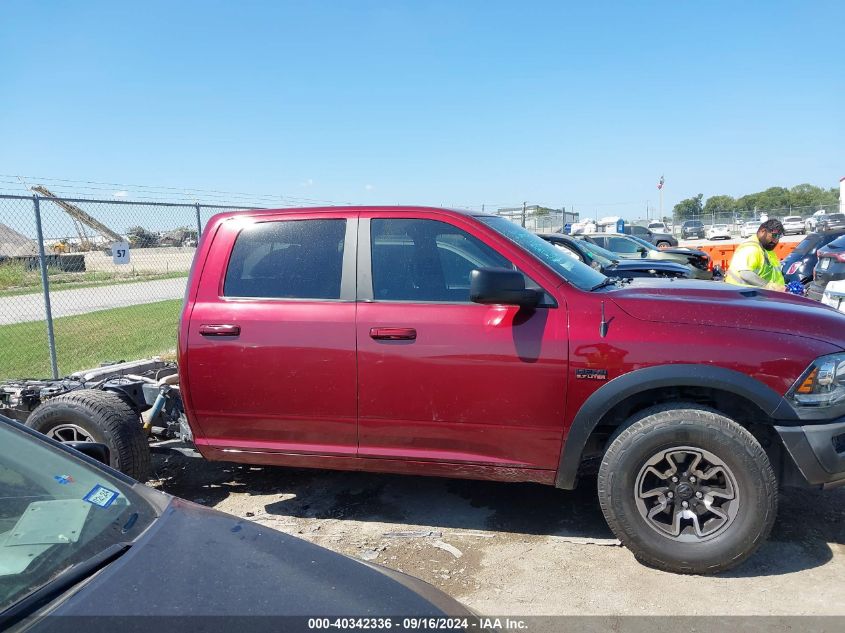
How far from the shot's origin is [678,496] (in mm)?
3273

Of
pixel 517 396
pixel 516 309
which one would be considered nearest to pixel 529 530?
pixel 517 396

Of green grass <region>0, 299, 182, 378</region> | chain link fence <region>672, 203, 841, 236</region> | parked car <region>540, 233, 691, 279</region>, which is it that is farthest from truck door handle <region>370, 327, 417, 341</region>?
chain link fence <region>672, 203, 841, 236</region>

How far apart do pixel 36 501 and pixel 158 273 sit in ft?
46.2

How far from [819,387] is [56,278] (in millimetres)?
14529

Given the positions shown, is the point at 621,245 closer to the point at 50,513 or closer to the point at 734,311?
the point at 734,311

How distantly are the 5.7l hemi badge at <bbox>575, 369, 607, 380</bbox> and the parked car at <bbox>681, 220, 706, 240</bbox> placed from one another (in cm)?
5018

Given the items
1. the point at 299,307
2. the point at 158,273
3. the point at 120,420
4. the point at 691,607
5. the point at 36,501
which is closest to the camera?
the point at 36,501

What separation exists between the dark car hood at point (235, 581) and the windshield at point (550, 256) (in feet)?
7.32

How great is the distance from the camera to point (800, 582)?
126 inches

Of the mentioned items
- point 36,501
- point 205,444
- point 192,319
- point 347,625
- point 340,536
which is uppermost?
point 192,319

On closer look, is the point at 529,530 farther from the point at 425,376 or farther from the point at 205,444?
the point at 205,444

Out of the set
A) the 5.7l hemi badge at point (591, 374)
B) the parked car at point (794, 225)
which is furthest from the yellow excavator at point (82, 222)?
the parked car at point (794, 225)

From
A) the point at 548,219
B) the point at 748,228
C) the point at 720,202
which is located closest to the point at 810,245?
the point at 548,219

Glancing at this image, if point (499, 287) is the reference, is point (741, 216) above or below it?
above
